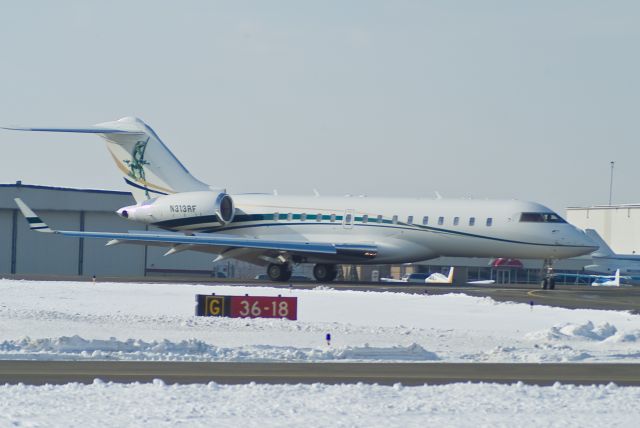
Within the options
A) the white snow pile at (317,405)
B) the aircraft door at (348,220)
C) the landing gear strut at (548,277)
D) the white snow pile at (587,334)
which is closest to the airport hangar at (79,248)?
the aircraft door at (348,220)

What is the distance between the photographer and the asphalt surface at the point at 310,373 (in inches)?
575

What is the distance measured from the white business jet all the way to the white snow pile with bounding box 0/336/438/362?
22556 mm

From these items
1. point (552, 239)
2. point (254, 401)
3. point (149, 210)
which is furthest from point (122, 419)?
point (149, 210)

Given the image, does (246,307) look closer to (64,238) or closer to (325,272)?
(325,272)

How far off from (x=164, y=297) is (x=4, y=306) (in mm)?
6748

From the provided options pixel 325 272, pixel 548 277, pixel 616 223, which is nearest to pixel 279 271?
Result: pixel 325 272

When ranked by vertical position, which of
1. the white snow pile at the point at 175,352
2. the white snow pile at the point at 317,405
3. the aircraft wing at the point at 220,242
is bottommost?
the white snow pile at the point at 317,405

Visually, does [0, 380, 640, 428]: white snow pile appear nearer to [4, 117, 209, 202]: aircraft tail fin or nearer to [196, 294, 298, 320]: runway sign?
[196, 294, 298, 320]: runway sign

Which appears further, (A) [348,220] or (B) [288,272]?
(B) [288,272]

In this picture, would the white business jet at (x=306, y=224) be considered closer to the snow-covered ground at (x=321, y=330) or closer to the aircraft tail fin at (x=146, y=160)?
the aircraft tail fin at (x=146, y=160)

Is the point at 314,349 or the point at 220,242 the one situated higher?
the point at 220,242

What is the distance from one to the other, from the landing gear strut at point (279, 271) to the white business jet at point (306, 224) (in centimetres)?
4

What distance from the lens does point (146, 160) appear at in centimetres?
4619

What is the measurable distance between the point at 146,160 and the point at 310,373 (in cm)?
3185
